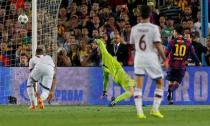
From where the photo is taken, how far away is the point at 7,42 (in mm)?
23953

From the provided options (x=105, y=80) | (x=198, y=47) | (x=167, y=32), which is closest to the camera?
(x=105, y=80)

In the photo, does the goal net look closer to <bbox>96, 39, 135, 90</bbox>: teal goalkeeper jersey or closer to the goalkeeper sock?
<bbox>96, 39, 135, 90</bbox>: teal goalkeeper jersey

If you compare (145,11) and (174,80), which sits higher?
(145,11)

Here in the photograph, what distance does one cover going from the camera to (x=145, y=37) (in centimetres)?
1440

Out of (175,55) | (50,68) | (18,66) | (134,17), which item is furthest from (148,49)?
(134,17)

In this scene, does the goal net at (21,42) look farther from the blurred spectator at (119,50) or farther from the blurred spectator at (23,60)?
the blurred spectator at (119,50)

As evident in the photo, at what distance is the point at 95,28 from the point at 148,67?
11339 mm

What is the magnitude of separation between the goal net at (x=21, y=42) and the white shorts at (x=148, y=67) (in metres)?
8.17

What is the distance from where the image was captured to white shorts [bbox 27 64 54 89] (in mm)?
20031

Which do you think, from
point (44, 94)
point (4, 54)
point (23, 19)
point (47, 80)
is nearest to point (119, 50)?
point (23, 19)

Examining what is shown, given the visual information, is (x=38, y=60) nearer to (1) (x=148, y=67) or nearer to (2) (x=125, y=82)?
(2) (x=125, y=82)

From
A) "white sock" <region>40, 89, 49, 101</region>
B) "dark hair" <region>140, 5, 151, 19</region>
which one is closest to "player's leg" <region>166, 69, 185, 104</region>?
"white sock" <region>40, 89, 49, 101</region>

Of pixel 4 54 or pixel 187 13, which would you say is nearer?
pixel 4 54

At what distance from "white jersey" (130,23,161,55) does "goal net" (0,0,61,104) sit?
8.08 metres
